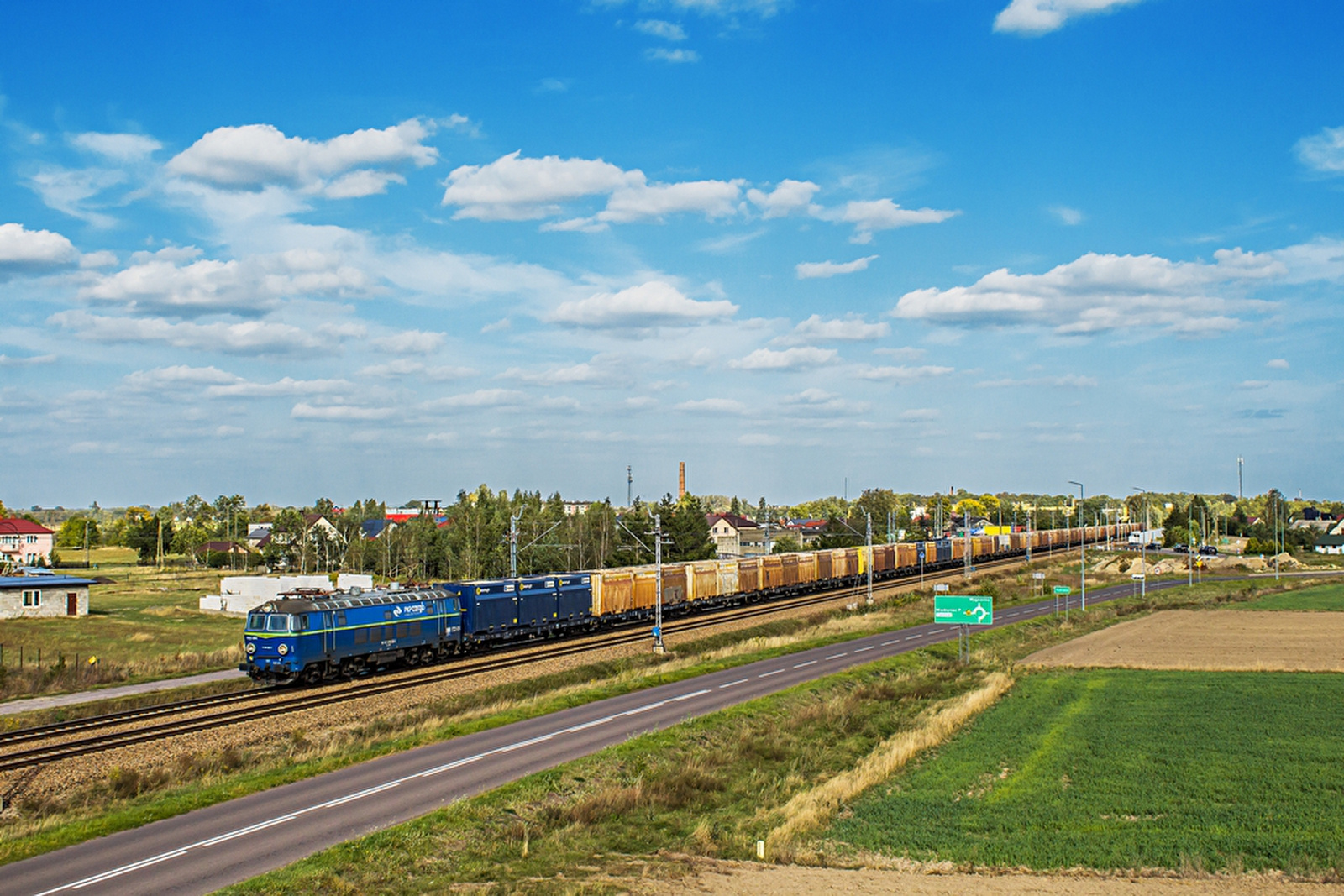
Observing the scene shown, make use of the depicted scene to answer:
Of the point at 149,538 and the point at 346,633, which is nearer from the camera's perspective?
the point at 346,633

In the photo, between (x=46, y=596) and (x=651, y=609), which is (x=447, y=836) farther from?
(x=46, y=596)

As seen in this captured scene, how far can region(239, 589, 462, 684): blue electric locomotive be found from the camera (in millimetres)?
38906

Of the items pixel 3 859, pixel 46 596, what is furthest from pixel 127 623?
pixel 3 859

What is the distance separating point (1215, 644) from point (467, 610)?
46662 millimetres

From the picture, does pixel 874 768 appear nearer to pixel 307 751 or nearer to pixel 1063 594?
pixel 307 751

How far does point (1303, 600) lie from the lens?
90.4 metres

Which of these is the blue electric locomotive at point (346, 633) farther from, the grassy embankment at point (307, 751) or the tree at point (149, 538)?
the tree at point (149, 538)

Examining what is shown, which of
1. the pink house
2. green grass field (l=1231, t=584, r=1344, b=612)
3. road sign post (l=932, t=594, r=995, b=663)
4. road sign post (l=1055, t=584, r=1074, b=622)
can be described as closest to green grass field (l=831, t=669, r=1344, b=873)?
road sign post (l=932, t=594, r=995, b=663)

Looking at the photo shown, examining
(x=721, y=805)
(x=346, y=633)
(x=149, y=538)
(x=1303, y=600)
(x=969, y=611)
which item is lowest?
(x=1303, y=600)

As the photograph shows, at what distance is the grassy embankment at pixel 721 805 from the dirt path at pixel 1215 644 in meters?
12.7

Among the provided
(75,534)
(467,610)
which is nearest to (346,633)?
(467,610)

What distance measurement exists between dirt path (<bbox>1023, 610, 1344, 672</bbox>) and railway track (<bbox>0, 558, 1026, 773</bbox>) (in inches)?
1065

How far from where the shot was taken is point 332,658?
40.5m

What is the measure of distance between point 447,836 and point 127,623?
204 ft
